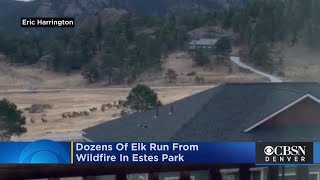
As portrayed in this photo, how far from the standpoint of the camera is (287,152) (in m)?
4.71

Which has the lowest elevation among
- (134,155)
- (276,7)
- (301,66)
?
(134,155)

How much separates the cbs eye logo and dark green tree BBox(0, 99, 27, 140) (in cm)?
26

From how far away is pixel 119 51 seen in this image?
18.3 feet

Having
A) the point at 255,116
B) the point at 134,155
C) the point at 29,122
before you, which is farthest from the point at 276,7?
the point at 29,122

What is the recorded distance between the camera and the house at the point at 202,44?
536cm

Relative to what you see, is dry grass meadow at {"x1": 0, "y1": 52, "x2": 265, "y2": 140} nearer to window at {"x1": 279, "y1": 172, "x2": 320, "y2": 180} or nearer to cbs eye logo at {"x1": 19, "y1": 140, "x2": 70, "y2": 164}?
cbs eye logo at {"x1": 19, "y1": 140, "x2": 70, "y2": 164}

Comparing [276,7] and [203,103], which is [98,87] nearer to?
[203,103]

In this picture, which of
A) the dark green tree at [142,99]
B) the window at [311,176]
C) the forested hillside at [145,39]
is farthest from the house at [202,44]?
the window at [311,176]

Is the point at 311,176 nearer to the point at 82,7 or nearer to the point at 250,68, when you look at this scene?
the point at 250,68

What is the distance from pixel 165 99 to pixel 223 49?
22.9 inches

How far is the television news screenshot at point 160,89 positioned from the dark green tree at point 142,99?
11 millimetres

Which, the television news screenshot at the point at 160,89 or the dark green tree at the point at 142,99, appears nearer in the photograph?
the television news screenshot at the point at 160,89

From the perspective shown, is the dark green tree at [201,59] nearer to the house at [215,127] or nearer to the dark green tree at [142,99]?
the house at [215,127]

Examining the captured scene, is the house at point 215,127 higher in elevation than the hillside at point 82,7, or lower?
lower
